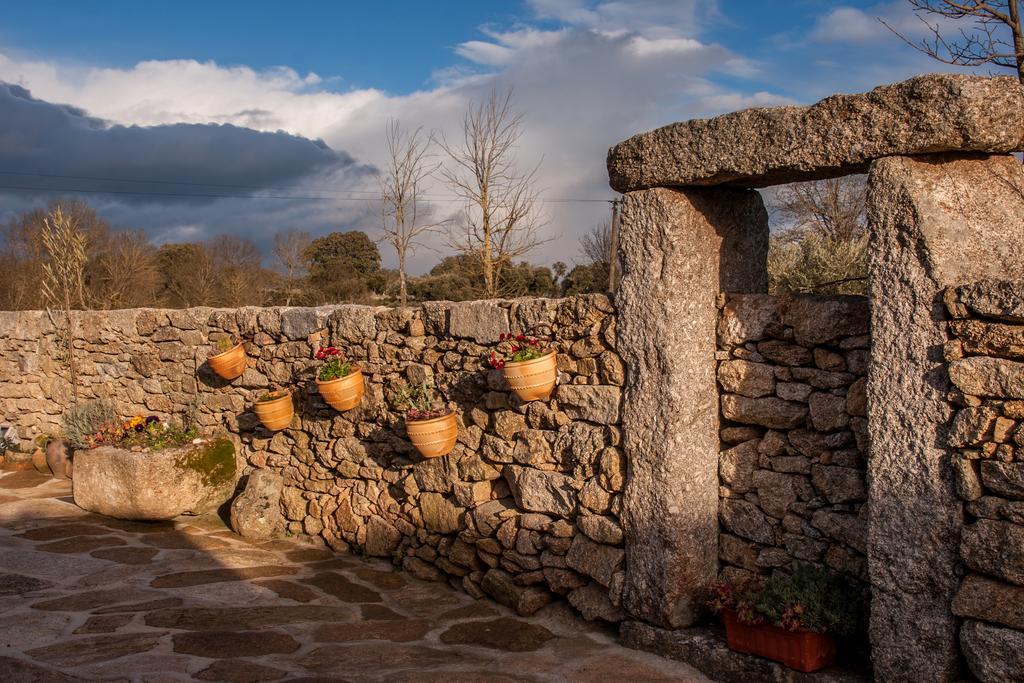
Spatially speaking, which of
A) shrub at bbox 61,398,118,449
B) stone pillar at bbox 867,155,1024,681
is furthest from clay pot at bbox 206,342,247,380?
stone pillar at bbox 867,155,1024,681

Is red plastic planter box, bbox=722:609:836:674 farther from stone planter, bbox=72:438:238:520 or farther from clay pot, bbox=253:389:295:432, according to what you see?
stone planter, bbox=72:438:238:520

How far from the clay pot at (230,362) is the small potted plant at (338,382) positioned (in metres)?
1.22

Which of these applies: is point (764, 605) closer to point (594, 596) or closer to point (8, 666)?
point (594, 596)

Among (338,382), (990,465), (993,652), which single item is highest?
(338,382)

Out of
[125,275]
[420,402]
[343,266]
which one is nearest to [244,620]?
[420,402]

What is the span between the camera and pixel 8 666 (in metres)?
4.05

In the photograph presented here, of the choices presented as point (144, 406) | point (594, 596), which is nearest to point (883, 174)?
point (594, 596)

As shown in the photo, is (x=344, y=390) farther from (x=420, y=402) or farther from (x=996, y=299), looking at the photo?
(x=996, y=299)

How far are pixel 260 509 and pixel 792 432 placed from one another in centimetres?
477

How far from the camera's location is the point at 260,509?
7082 millimetres

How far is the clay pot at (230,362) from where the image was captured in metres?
7.29

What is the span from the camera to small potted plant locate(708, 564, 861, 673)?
12.4ft

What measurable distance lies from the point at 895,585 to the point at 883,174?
180 cm

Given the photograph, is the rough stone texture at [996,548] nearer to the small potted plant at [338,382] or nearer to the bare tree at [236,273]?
the small potted plant at [338,382]
